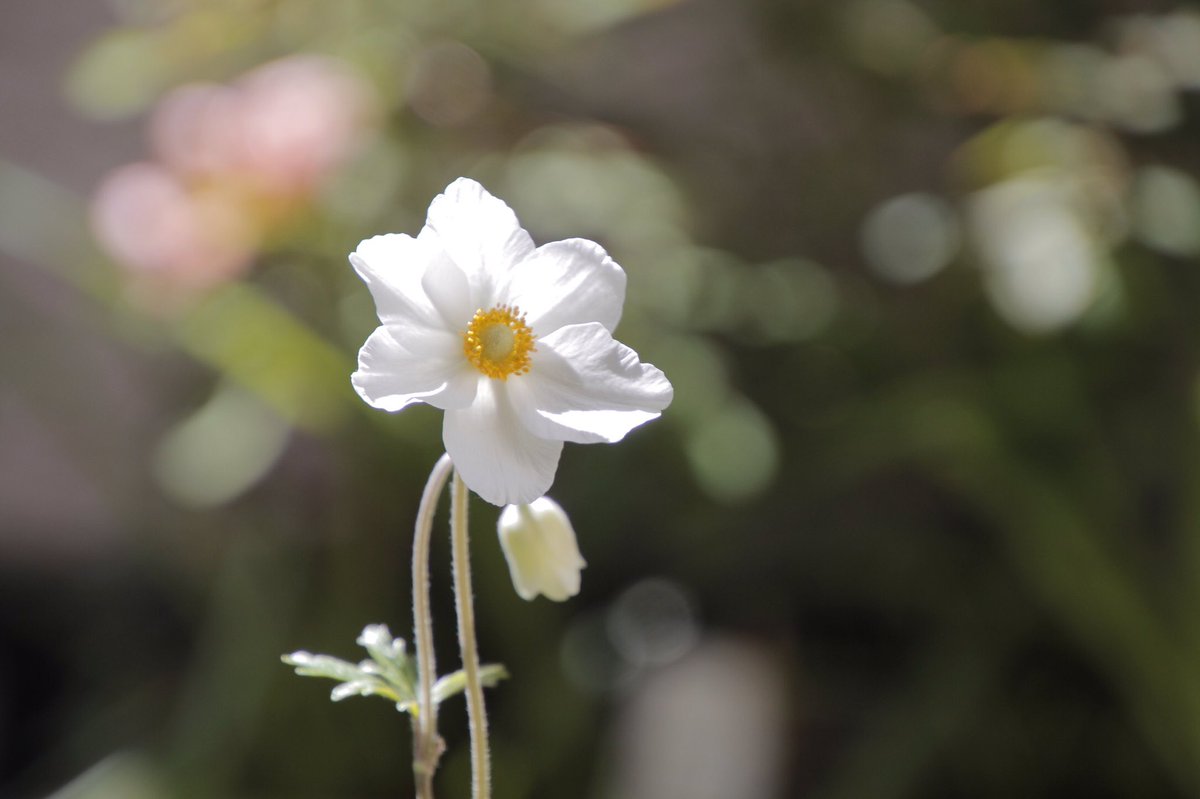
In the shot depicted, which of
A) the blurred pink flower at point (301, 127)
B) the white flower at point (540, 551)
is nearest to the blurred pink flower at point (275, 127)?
the blurred pink flower at point (301, 127)

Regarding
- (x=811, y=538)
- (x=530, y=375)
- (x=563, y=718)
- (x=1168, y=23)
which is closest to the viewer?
(x=530, y=375)

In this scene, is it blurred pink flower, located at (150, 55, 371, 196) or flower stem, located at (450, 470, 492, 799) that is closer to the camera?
flower stem, located at (450, 470, 492, 799)

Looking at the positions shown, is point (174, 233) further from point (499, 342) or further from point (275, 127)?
point (499, 342)

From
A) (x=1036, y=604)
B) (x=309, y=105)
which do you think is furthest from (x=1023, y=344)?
(x=309, y=105)

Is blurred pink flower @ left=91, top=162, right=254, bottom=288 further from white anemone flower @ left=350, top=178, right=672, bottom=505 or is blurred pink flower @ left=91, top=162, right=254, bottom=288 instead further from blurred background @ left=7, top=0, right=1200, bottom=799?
white anemone flower @ left=350, top=178, right=672, bottom=505

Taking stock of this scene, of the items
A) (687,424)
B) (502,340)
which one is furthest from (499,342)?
(687,424)

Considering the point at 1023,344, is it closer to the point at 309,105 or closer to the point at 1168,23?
the point at 1168,23

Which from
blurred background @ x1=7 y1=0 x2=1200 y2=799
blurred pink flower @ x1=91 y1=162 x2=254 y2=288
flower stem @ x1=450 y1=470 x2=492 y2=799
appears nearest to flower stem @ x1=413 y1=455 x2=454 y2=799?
flower stem @ x1=450 y1=470 x2=492 y2=799

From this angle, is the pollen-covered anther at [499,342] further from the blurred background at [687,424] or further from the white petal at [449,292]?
the blurred background at [687,424]
